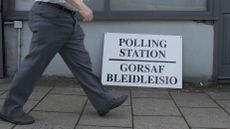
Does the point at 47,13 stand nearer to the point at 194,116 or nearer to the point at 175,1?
the point at 194,116

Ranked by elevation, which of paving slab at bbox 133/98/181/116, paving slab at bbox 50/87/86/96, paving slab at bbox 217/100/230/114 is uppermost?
paving slab at bbox 50/87/86/96

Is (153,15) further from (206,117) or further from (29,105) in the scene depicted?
(29,105)

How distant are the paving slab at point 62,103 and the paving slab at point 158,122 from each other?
81 centimetres

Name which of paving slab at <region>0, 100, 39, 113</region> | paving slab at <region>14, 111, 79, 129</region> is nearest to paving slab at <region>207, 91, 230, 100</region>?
paving slab at <region>14, 111, 79, 129</region>

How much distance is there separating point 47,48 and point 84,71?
1.66ft

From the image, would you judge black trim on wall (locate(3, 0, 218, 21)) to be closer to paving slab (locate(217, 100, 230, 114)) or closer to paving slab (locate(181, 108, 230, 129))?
paving slab (locate(217, 100, 230, 114))

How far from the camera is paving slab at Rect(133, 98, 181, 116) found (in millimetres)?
5504

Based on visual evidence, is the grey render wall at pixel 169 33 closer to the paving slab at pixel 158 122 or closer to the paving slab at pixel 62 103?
the paving slab at pixel 62 103

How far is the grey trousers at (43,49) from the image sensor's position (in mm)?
4801

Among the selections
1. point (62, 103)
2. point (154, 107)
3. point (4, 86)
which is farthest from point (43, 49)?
point (4, 86)

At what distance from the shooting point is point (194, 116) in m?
5.38

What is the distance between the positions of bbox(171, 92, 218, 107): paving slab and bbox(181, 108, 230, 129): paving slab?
262mm

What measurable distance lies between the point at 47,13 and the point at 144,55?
263 centimetres

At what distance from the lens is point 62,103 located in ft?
19.3
